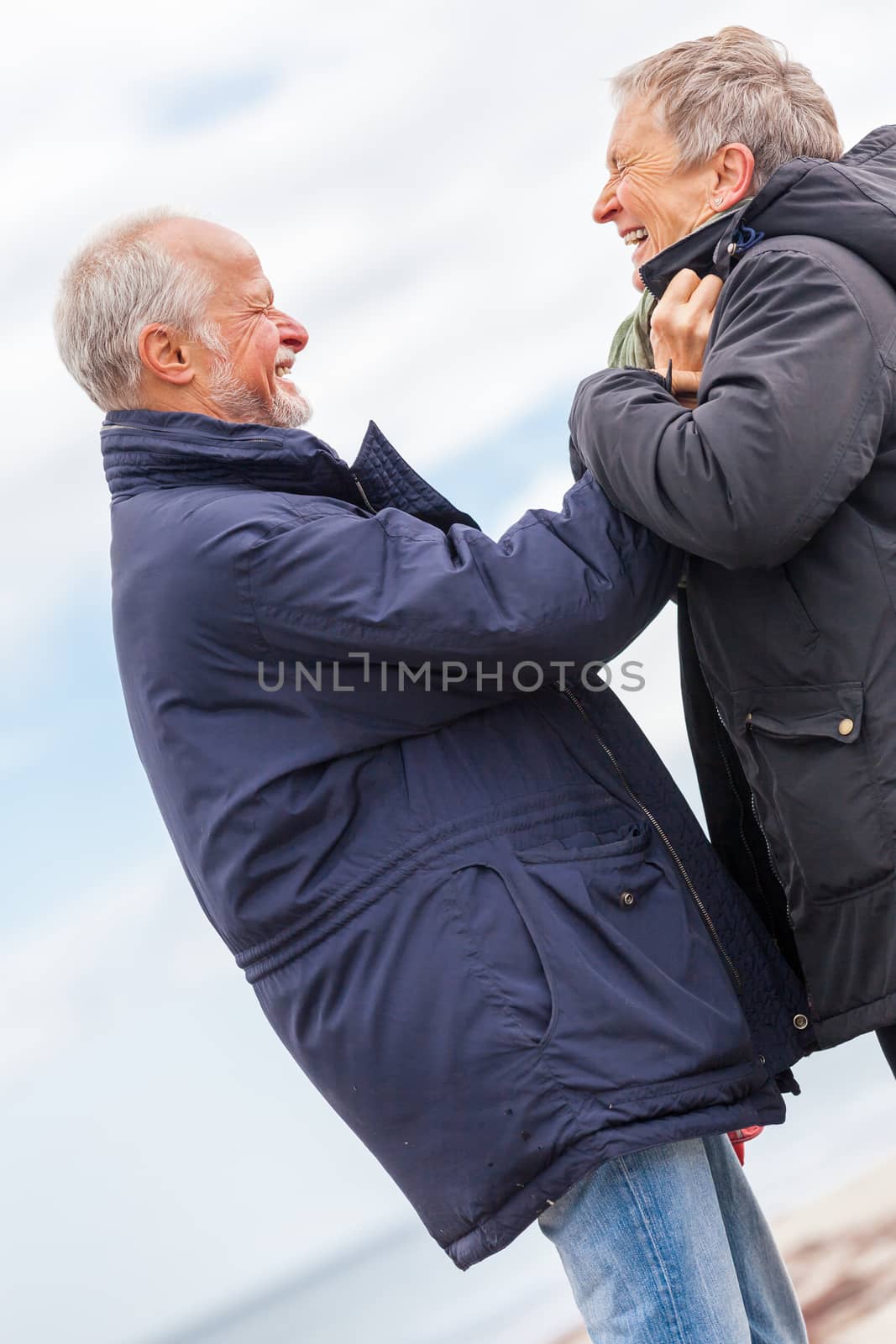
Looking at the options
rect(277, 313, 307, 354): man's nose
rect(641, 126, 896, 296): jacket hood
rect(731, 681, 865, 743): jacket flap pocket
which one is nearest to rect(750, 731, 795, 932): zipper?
rect(731, 681, 865, 743): jacket flap pocket

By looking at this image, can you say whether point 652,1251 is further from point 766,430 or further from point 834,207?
point 834,207

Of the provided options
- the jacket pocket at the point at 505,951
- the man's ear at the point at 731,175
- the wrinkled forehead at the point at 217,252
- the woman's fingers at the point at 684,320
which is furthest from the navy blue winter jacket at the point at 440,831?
the man's ear at the point at 731,175

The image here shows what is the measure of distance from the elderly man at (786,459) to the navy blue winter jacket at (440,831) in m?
0.11

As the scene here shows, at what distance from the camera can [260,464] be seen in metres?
1.70

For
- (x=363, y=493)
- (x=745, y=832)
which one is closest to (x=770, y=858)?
(x=745, y=832)

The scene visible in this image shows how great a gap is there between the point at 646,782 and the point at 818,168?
0.70m

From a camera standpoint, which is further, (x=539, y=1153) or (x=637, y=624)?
(x=637, y=624)

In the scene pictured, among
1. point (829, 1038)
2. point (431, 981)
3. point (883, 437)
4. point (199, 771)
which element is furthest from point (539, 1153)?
point (883, 437)

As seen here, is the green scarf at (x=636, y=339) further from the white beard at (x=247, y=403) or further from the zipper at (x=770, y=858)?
the zipper at (x=770, y=858)

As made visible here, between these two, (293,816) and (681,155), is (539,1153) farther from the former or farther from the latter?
(681,155)

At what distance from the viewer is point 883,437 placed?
1.59 meters

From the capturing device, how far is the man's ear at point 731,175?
1771 millimetres

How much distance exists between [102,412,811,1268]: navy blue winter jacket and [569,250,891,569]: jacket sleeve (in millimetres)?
97

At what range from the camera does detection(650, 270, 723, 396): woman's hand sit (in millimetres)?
1704
